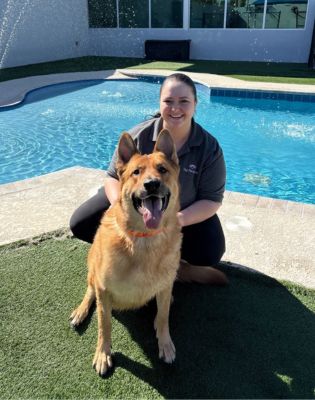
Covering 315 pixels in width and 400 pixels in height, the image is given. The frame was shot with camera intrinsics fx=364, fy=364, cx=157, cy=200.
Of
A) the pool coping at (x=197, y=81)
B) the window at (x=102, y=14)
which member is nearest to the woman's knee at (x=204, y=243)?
the pool coping at (x=197, y=81)

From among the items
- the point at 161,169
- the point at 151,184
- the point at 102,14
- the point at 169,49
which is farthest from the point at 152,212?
the point at 102,14

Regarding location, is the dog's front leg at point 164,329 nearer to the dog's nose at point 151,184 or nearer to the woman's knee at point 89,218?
the dog's nose at point 151,184

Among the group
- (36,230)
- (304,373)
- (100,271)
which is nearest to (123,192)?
(100,271)

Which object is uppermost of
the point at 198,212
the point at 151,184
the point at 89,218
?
the point at 151,184

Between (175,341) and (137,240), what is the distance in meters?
0.90

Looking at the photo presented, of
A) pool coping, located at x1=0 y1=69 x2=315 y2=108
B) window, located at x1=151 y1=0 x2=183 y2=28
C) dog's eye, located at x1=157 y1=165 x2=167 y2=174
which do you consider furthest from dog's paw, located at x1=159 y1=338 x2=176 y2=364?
window, located at x1=151 y1=0 x2=183 y2=28

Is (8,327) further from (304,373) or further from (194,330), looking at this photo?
(304,373)

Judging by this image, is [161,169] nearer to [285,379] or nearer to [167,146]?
[167,146]

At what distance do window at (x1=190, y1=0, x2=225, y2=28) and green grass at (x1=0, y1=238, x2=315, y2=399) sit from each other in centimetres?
1744

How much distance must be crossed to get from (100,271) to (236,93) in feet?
31.7

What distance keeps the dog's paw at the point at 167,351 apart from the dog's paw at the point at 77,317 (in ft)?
2.08

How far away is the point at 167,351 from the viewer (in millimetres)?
2570

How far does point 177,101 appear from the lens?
9.67 feet

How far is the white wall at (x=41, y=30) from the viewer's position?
53.7 feet
